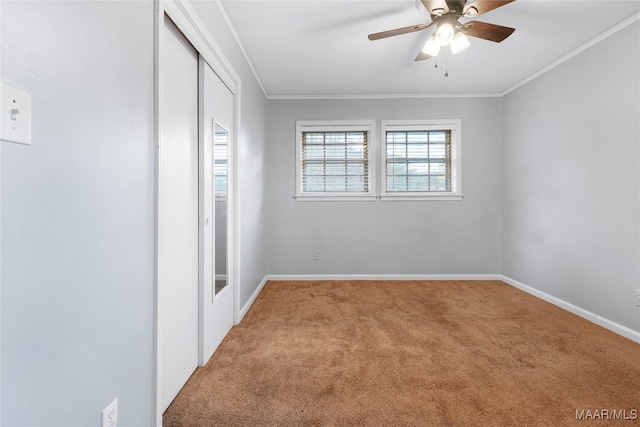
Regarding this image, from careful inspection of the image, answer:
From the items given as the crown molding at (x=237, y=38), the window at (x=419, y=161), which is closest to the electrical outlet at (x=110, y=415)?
the crown molding at (x=237, y=38)

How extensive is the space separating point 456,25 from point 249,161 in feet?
7.19

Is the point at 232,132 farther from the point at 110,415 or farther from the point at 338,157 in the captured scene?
the point at 110,415

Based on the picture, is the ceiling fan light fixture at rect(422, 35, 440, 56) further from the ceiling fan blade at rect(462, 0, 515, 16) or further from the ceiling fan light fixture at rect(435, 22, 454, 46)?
the ceiling fan blade at rect(462, 0, 515, 16)

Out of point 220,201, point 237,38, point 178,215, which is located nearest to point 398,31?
point 237,38

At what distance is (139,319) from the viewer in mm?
1198

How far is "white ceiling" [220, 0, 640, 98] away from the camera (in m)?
2.23

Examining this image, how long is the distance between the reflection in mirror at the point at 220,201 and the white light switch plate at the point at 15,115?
54.4 inches

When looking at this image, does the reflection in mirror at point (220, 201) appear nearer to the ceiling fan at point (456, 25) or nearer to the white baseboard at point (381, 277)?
the ceiling fan at point (456, 25)

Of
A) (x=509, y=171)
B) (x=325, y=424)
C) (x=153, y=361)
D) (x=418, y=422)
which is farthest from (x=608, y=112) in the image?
(x=153, y=361)

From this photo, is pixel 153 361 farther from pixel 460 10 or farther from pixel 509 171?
pixel 509 171

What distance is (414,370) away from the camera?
1887 millimetres

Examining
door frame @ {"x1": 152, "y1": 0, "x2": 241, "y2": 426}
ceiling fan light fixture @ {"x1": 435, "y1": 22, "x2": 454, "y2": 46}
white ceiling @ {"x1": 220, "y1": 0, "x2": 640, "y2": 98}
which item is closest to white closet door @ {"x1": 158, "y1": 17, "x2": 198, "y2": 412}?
door frame @ {"x1": 152, "y1": 0, "x2": 241, "y2": 426}

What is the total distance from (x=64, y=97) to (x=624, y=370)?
10.7 feet

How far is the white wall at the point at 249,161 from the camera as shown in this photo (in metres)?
2.28
